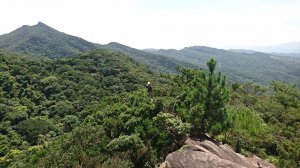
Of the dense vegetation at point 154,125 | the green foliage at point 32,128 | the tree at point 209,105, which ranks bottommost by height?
the green foliage at point 32,128

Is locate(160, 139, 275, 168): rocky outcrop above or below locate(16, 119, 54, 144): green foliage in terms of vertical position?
above

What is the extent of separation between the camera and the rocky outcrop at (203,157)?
729 inches

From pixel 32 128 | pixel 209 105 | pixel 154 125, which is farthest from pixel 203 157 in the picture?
pixel 32 128

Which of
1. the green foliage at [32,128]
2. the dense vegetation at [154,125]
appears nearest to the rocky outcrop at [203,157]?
the dense vegetation at [154,125]

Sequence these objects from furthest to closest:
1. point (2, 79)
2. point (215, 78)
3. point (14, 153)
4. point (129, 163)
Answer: point (2, 79) < point (14, 153) < point (215, 78) < point (129, 163)

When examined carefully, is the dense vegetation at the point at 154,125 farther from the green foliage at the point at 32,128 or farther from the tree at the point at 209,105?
the green foliage at the point at 32,128

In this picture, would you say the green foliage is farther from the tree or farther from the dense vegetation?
the tree

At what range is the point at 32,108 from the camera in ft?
271

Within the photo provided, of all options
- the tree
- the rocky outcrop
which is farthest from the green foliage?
the rocky outcrop

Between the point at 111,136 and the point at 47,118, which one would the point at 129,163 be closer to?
the point at 111,136

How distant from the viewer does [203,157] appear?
1889cm

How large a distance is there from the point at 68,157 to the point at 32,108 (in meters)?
66.8

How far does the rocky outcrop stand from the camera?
18.5 m

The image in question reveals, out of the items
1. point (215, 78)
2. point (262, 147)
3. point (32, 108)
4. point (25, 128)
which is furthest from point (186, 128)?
point (32, 108)
